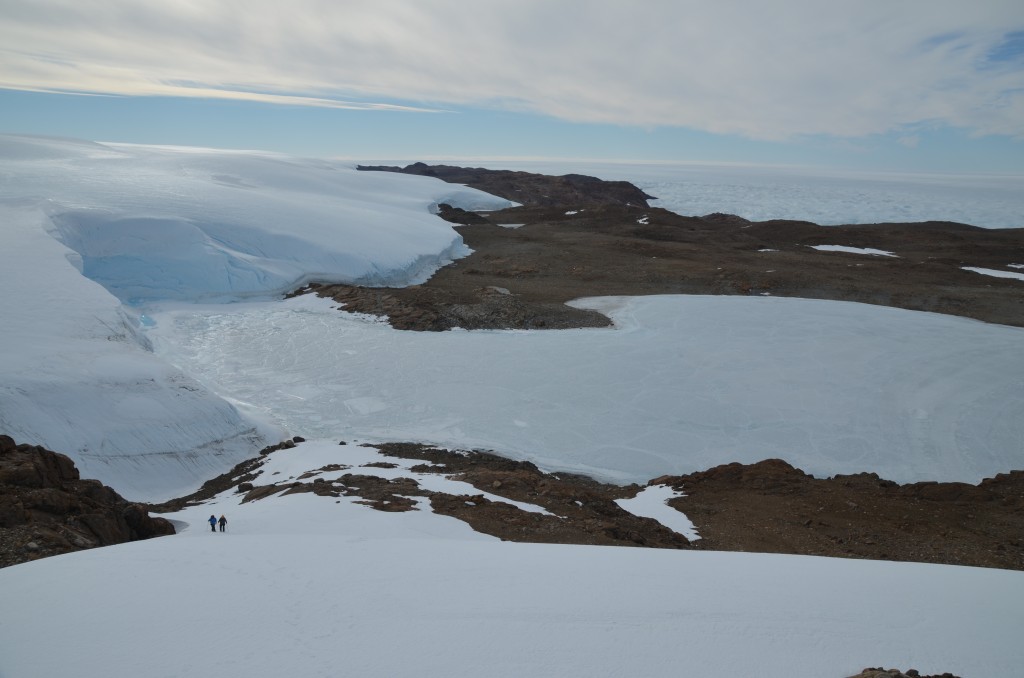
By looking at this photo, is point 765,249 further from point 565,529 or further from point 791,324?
point 565,529

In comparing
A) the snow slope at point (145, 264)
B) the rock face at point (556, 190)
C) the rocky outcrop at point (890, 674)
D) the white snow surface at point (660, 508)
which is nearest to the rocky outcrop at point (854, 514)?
the white snow surface at point (660, 508)

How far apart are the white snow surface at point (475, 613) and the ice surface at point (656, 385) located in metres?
6.52

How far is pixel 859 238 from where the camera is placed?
4488cm

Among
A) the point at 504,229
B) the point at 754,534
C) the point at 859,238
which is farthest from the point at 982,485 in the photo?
the point at 859,238

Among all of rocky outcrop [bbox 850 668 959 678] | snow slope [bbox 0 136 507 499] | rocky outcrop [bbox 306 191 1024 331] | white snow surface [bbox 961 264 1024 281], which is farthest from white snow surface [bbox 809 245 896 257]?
rocky outcrop [bbox 850 668 959 678]

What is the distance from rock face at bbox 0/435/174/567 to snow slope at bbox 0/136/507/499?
2.60 m

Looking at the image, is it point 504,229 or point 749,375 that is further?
point 504,229

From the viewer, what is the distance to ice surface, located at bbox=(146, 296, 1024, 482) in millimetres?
12711

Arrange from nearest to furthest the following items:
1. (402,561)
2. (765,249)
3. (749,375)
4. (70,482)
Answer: (402,561)
(70,482)
(749,375)
(765,249)

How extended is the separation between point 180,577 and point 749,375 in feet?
46.4

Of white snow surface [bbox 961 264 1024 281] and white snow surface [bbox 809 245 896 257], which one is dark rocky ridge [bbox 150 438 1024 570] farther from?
white snow surface [bbox 809 245 896 257]

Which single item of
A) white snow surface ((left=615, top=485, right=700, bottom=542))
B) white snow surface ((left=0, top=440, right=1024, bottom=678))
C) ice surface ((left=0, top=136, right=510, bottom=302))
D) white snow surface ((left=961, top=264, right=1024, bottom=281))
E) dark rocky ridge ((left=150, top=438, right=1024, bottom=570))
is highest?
white snow surface ((left=961, top=264, right=1024, bottom=281))

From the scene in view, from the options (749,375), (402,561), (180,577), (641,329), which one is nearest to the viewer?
(180,577)

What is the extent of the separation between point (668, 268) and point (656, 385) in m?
16.7
